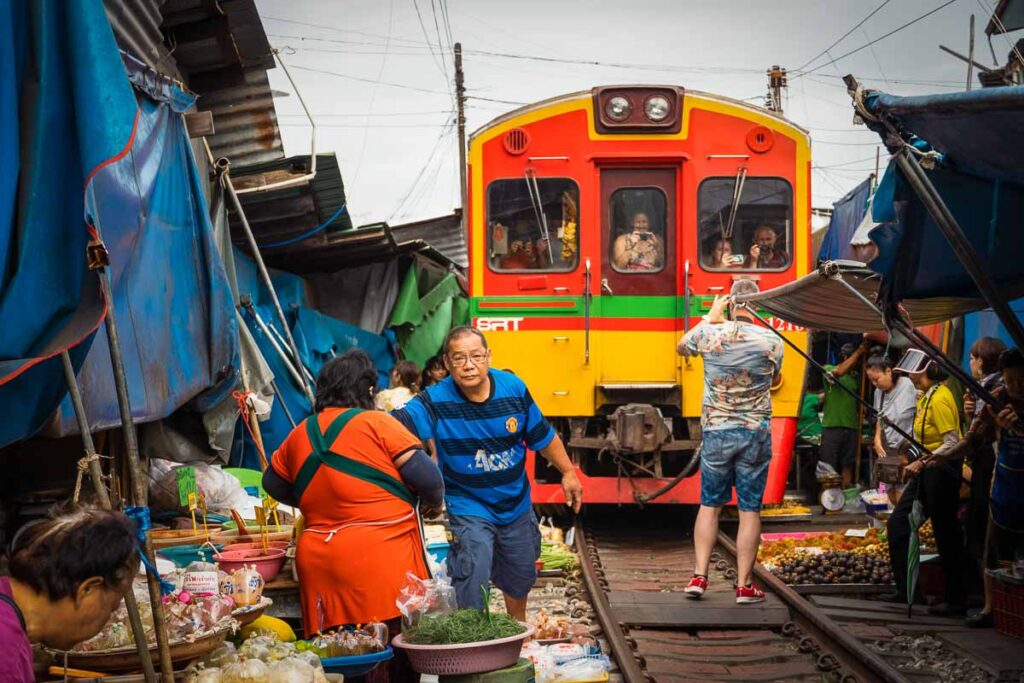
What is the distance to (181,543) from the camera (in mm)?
5934

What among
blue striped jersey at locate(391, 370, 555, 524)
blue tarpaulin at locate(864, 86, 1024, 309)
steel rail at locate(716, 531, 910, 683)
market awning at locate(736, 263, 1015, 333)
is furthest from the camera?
market awning at locate(736, 263, 1015, 333)

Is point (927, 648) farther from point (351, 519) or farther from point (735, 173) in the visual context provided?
point (735, 173)

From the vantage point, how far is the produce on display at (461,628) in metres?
4.45

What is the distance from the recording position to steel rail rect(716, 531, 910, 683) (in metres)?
6.08

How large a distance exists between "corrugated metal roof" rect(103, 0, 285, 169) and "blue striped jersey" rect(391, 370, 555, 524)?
3.66 m

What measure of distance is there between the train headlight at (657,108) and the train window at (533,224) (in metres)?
0.89

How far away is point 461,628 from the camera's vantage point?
4.48m

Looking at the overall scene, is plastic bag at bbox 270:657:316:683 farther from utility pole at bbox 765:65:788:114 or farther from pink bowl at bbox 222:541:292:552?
utility pole at bbox 765:65:788:114

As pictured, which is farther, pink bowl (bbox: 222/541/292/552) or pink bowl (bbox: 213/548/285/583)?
pink bowl (bbox: 222/541/292/552)

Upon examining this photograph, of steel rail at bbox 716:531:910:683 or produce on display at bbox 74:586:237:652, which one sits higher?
produce on display at bbox 74:586:237:652

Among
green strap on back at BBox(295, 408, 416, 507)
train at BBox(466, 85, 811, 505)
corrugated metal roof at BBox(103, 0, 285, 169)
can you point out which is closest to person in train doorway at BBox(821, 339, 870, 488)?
train at BBox(466, 85, 811, 505)

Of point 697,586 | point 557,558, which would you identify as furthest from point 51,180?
point 557,558

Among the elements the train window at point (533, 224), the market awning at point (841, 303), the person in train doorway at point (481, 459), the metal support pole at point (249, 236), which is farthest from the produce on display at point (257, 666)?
the train window at point (533, 224)

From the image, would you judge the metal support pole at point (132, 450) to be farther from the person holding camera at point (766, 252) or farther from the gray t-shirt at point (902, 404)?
the gray t-shirt at point (902, 404)
